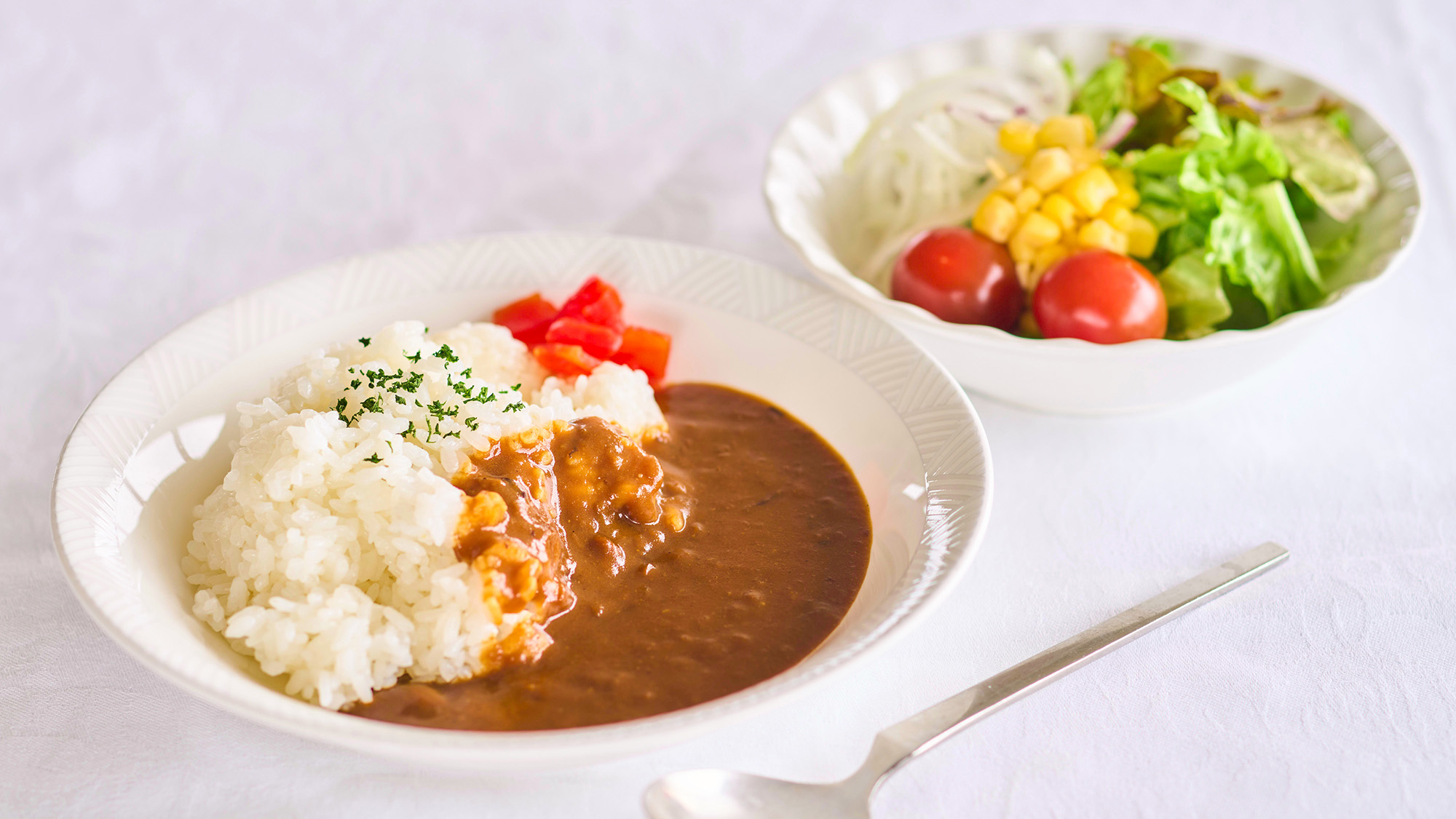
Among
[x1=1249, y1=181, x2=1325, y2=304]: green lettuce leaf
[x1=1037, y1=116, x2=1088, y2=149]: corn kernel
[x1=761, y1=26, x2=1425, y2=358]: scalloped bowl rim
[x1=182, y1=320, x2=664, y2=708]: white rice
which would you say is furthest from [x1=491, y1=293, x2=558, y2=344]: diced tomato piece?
[x1=1249, y1=181, x2=1325, y2=304]: green lettuce leaf

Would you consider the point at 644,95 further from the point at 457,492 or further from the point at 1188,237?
the point at 457,492

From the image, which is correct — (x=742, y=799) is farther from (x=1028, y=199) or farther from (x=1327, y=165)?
(x=1327, y=165)

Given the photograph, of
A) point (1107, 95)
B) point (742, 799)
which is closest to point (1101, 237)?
point (1107, 95)

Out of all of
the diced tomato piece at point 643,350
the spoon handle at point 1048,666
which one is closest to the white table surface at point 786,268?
the spoon handle at point 1048,666

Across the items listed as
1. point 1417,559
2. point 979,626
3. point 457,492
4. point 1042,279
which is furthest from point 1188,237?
point 457,492

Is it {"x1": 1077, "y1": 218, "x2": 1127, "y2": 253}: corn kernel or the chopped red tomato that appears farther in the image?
{"x1": 1077, "y1": 218, "x2": 1127, "y2": 253}: corn kernel

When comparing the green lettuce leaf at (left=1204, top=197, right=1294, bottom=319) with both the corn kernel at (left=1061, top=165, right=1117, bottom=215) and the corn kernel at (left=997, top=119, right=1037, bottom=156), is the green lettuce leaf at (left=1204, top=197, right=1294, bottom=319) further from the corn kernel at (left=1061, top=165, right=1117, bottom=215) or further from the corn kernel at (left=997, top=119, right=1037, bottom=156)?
the corn kernel at (left=997, top=119, right=1037, bottom=156)

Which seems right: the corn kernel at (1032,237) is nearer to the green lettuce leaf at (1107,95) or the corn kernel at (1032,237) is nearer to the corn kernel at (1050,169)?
the corn kernel at (1050,169)
